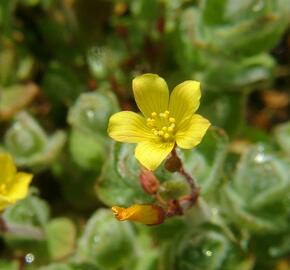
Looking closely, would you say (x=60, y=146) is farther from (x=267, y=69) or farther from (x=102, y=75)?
(x=267, y=69)

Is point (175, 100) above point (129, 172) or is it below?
above

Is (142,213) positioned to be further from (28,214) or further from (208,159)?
(28,214)

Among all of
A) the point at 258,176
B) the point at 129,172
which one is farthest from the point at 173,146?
the point at 258,176

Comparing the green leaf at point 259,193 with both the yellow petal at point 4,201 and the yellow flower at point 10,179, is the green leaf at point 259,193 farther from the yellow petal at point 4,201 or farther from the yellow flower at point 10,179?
the yellow petal at point 4,201

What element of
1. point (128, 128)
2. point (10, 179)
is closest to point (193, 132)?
point (128, 128)

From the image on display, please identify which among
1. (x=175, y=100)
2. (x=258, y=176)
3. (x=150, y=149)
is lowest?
(x=258, y=176)

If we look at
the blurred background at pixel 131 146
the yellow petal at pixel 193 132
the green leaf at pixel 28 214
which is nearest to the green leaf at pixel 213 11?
the blurred background at pixel 131 146
